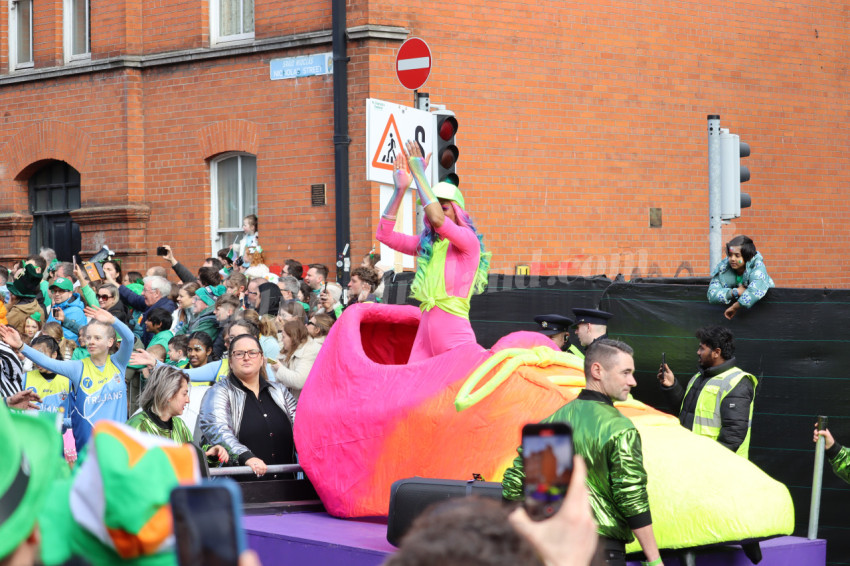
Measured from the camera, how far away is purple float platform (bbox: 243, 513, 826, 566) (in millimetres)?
6328

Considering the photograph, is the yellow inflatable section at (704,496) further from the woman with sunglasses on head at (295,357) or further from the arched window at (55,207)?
the arched window at (55,207)

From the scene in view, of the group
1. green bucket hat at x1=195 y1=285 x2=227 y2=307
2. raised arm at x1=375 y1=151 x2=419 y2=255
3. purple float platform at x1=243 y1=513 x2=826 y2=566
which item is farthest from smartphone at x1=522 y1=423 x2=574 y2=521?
green bucket hat at x1=195 y1=285 x2=227 y2=307

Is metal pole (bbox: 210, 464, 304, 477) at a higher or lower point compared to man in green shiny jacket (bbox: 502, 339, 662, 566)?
lower

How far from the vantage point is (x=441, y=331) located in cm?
800

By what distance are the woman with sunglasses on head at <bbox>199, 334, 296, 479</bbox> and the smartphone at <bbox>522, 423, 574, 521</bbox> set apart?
5.42 m

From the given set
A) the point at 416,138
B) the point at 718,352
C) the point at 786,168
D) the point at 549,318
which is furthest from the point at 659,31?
the point at 718,352

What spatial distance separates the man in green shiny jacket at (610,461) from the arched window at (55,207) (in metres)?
15.1

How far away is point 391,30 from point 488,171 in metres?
2.26

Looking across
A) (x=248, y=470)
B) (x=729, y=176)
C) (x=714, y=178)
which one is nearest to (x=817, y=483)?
(x=248, y=470)

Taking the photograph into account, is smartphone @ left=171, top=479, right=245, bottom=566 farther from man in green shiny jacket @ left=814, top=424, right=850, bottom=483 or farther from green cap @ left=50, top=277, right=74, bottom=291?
green cap @ left=50, top=277, right=74, bottom=291

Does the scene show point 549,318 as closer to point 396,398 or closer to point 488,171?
point 396,398

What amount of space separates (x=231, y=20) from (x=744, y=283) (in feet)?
34.2

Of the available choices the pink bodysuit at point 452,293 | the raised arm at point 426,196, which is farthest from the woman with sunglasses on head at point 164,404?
the raised arm at point 426,196

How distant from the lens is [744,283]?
29.2ft
